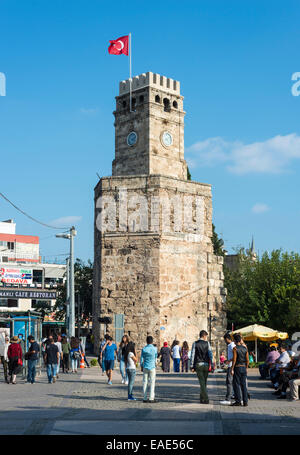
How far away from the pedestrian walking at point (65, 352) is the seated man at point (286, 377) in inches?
411

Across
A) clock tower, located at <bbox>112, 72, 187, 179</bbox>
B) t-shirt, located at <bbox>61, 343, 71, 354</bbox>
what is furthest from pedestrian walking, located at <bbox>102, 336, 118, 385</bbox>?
clock tower, located at <bbox>112, 72, 187, 179</bbox>

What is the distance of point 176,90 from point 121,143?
4.67 meters

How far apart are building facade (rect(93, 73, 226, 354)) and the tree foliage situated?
543cm

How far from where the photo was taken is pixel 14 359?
1836 centimetres

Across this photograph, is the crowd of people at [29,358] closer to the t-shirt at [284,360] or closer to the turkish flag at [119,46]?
the t-shirt at [284,360]

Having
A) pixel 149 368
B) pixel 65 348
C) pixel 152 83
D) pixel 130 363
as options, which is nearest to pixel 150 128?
pixel 152 83

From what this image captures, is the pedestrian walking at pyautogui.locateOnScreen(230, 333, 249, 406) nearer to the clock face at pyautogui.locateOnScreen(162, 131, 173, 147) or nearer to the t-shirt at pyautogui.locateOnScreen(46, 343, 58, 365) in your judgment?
the t-shirt at pyautogui.locateOnScreen(46, 343, 58, 365)

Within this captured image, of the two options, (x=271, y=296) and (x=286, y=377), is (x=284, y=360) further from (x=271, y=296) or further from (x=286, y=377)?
(x=271, y=296)

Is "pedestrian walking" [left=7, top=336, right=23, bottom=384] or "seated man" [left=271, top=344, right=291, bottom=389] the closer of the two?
"seated man" [left=271, top=344, right=291, bottom=389]

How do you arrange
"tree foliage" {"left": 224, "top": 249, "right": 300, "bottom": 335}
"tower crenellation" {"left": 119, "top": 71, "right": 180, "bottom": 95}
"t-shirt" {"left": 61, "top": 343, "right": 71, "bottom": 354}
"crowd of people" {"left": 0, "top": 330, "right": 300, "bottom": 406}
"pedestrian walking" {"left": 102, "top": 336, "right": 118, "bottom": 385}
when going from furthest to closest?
"tree foliage" {"left": 224, "top": 249, "right": 300, "bottom": 335}
"tower crenellation" {"left": 119, "top": 71, "right": 180, "bottom": 95}
"t-shirt" {"left": 61, "top": 343, "right": 71, "bottom": 354}
"pedestrian walking" {"left": 102, "top": 336, "right": 118, "bottom": 385}
"crowd of people" {"left": 0, "top": 330, "right": 300, "bottom": 406}

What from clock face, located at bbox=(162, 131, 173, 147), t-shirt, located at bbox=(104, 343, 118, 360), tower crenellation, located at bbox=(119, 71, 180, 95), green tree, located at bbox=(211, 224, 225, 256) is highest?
tower crenellation, located at bbox=(119, 71, 180, 95)

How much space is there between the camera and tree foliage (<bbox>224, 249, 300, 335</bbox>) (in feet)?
116

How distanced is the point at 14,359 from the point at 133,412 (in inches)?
315

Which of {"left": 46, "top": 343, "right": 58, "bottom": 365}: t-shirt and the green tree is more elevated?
the green tree
